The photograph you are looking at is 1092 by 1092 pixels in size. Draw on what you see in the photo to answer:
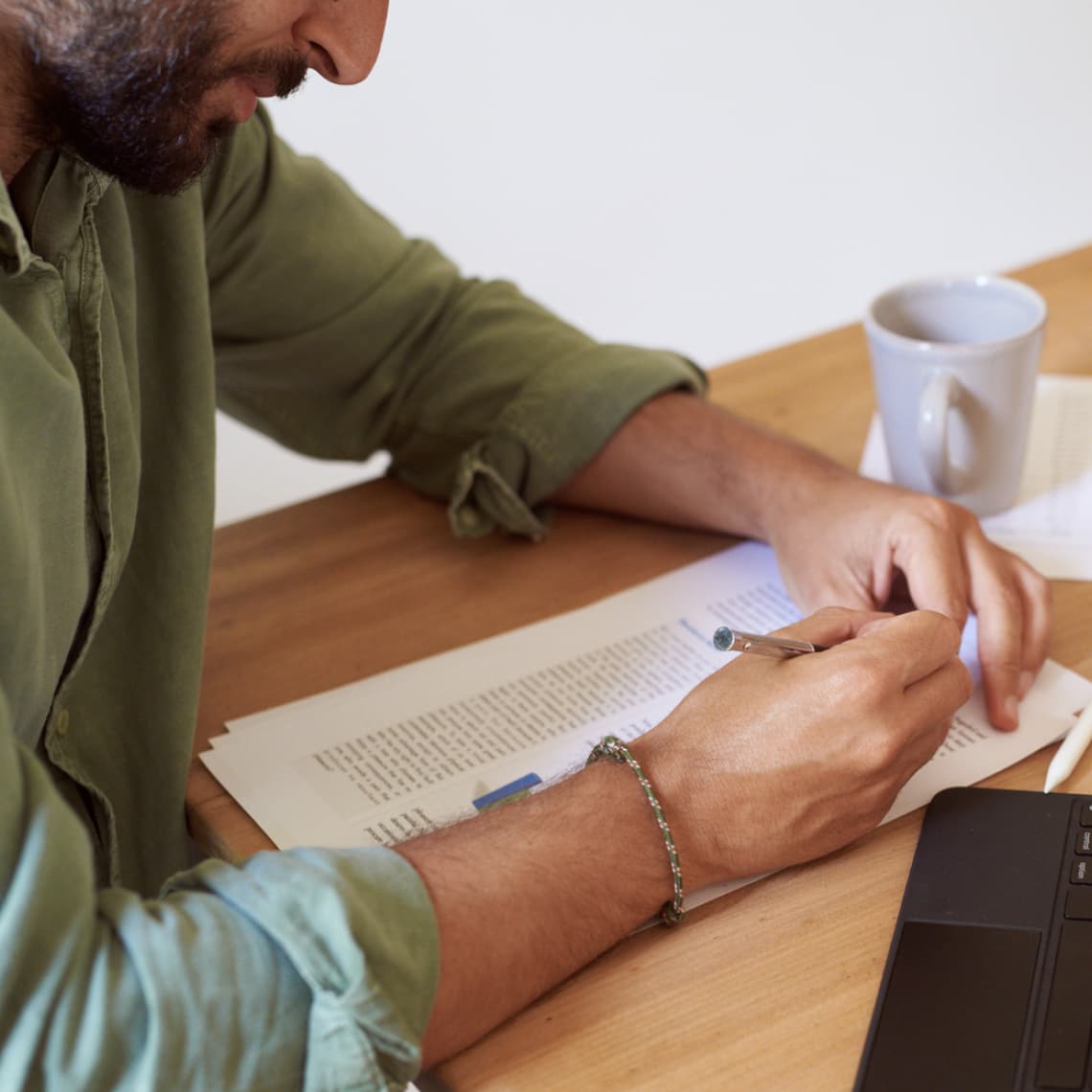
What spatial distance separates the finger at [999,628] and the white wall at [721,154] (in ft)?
6.49

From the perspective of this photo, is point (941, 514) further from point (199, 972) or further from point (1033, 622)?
point (199, 972)

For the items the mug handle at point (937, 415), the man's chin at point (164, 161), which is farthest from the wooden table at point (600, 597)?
the man's chin at point (164, 161)

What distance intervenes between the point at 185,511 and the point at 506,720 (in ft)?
0.79

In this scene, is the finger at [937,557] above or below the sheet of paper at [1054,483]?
above

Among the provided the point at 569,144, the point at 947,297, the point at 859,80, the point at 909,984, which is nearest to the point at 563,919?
the point at 909,984

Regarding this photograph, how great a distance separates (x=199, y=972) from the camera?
0.59 meters

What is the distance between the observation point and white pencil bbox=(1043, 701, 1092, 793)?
2.43 ft

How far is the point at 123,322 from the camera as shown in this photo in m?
0.89

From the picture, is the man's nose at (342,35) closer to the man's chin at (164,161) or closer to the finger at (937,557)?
the man's chin at (164,161)

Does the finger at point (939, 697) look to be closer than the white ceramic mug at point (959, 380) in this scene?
Yes

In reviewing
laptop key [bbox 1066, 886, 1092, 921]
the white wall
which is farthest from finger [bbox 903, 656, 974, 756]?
the white wall

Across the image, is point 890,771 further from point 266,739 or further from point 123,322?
point 123,322

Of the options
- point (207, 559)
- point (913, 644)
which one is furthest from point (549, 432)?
point (913, 644)

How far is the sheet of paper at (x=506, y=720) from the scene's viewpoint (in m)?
0.78
